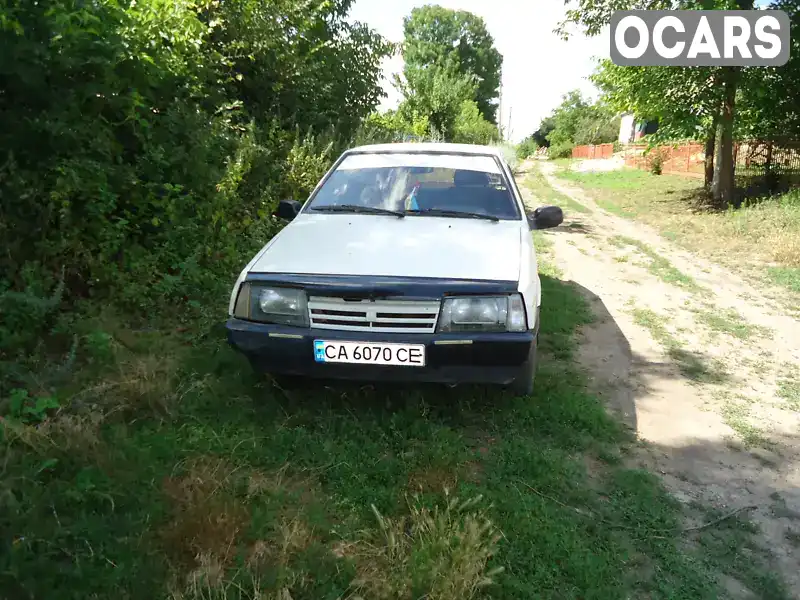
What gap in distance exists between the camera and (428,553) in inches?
92.8

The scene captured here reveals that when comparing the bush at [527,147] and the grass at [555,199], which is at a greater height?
the bush at [527,147]

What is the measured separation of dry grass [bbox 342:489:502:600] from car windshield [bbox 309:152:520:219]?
230 centimetres

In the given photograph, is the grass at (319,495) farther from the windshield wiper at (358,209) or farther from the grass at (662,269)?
the grass at (662,269)

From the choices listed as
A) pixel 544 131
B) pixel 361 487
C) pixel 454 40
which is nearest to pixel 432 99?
pixel 361 487

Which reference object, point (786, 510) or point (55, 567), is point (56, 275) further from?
point (786, 510)

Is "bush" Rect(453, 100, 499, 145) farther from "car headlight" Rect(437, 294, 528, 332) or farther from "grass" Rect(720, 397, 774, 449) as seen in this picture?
"car headlight" Rect(437, 294, 528, 332)

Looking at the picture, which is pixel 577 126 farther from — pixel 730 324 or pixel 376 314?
pixel 376 314

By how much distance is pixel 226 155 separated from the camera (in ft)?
20.9

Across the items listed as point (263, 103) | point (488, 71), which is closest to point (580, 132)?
point (488, 71)

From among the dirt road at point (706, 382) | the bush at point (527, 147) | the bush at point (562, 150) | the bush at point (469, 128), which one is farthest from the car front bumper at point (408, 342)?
the bush at point (527, 147)

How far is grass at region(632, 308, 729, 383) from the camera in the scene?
15.5 feet

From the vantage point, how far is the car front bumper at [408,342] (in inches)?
126

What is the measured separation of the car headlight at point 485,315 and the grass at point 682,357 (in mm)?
2216

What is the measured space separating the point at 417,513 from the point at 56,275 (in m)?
3.20
